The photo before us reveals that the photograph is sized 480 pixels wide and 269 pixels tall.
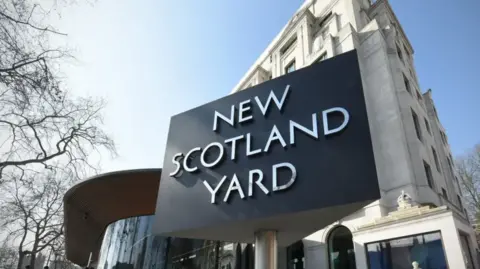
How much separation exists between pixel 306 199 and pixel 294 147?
1048mm

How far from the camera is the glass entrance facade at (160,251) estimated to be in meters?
10.8

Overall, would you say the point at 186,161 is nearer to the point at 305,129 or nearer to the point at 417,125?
the point at 305,129

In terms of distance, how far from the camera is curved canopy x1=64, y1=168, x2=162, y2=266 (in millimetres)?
11375

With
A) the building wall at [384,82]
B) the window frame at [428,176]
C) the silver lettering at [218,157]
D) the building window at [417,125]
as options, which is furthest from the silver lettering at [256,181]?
the building window at [417,125]

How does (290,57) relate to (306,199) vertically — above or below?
above

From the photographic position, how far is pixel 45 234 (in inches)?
1187

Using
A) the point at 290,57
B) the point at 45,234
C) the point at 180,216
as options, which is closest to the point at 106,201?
the point at 180,216

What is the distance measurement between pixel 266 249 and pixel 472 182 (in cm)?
3229

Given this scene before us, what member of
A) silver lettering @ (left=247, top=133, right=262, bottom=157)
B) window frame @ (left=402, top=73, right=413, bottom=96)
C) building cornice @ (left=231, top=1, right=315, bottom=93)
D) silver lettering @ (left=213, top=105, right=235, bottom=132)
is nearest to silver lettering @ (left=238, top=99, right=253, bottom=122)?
silver lettering @ (left=213, top=105, right=235, bottom=132)

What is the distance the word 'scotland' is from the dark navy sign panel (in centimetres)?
2

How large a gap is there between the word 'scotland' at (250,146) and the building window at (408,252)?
7742 mm

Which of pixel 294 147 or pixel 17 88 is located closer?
pixel 294 147

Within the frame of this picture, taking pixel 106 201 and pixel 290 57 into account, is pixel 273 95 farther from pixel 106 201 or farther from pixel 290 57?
pixel 290 57

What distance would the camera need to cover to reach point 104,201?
13.1 meters
